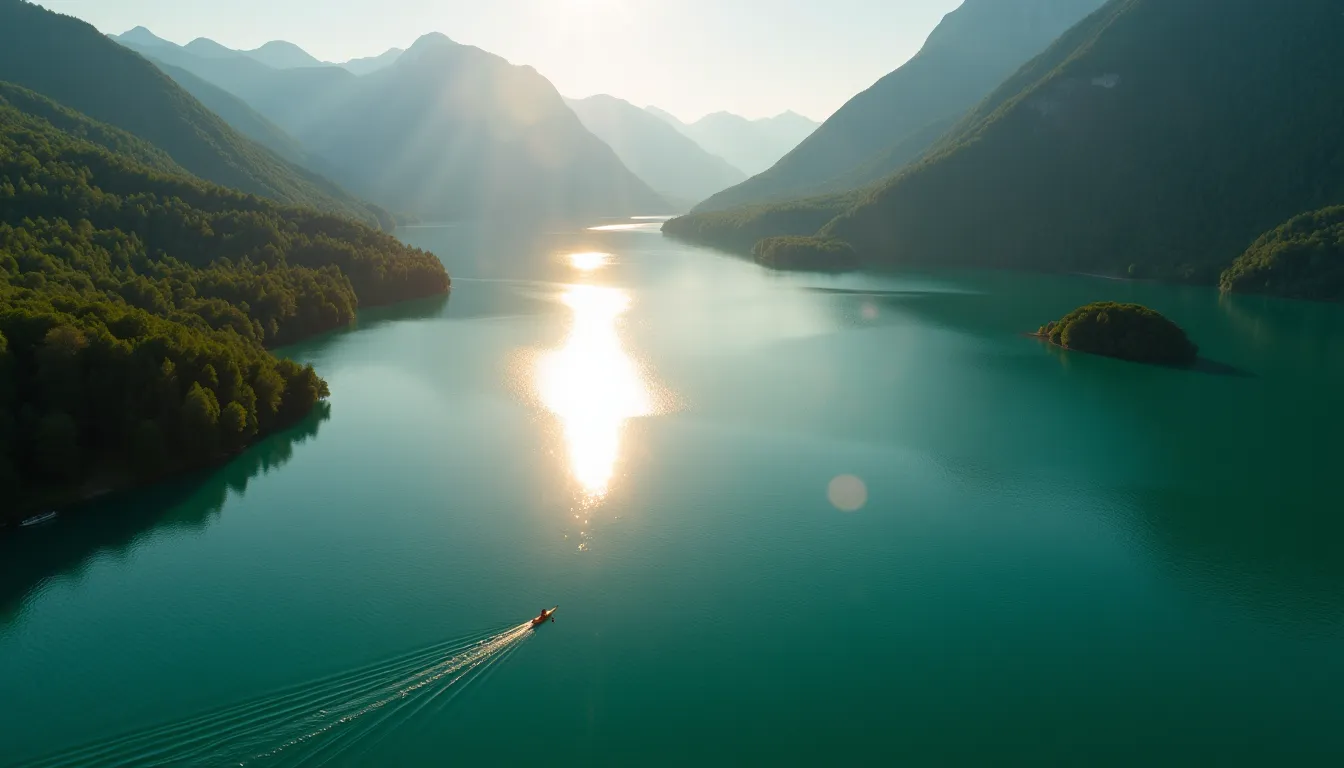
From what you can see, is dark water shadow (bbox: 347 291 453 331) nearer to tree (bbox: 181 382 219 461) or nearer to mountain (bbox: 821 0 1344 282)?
tree (bbox: 181 382 219 461)

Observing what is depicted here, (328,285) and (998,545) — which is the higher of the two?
(328,285)

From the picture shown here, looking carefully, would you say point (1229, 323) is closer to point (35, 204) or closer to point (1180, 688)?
point (1180, 688)

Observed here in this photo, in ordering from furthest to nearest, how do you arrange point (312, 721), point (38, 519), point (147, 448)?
point (147, 448) → point (38, 519) → point (312, 721)

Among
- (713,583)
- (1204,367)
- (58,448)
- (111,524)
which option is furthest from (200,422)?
(1204,367)

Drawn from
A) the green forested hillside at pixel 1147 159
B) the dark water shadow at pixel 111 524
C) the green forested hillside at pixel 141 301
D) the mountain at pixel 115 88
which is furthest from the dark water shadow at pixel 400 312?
the green forested hillside at pixel 1147 159

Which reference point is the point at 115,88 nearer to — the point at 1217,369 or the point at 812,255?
the point at 812,255

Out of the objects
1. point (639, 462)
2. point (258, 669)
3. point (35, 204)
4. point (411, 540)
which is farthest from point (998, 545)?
point (35, 204)

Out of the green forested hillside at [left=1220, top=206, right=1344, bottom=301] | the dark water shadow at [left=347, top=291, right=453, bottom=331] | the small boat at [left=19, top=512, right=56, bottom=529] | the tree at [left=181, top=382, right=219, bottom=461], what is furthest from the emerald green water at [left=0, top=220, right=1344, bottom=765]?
the green forested hillside at [left=1220, top=206, right=1344, bottom=301]
